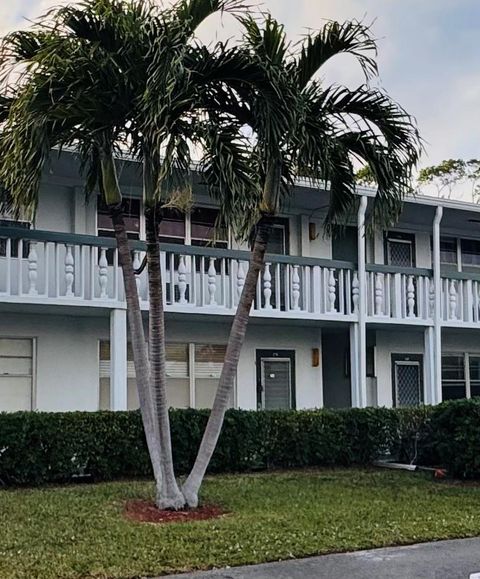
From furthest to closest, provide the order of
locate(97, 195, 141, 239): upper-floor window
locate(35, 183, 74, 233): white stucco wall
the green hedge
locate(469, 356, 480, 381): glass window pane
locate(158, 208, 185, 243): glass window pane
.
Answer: locate(469, 356, 480, 381): glass window pane < locate(158, 208, 185, 243): glass window pane < locate(97, 195, 141, 239): upper-floor window < locate(35, 183, 74, 233): white stucco wall < the green hedge

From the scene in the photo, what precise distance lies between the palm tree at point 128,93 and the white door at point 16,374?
4786 mm

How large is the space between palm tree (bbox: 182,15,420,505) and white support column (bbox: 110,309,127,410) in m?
3.42

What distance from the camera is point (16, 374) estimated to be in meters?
13.0

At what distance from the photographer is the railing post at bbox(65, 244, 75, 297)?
39.0 ft

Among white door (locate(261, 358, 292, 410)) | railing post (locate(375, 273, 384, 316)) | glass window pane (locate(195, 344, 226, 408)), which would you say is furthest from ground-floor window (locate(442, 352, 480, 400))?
glass window pane (locate(195, 344, 226, 408))

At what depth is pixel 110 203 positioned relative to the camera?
9.12 metres

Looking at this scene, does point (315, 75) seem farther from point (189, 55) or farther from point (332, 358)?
point (332, 358)

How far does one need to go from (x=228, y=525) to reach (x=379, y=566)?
5.81ft

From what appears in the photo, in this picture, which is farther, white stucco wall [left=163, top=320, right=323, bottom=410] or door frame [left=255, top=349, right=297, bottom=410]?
door frame [left=255, top=349, right=297, bottom=410]

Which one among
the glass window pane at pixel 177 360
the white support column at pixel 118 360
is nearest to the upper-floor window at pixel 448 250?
the glass window pane at pixel 177 360

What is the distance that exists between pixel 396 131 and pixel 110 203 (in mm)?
3477

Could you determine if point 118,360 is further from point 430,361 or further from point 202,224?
point 430,361

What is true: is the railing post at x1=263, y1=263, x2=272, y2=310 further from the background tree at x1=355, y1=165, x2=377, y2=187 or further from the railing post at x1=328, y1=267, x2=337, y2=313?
the background tree at x1=355, y1=165, x2=377, y2=187

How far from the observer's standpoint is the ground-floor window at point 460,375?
1714 cm
